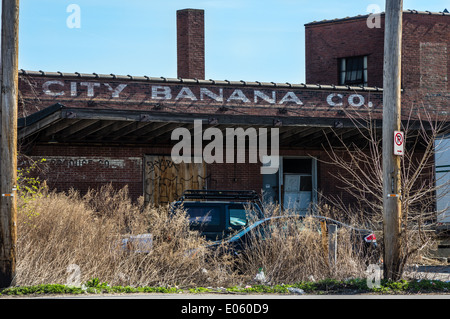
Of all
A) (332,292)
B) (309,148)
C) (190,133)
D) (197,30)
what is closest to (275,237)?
(332,292)

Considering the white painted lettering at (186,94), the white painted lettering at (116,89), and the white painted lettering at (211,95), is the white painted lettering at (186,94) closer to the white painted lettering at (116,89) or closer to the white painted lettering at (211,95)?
the white painted lettering at (211,95)

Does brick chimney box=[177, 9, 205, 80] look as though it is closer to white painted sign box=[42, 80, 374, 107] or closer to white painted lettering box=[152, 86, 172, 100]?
white painted sign box=[42, 80, 374, 107]

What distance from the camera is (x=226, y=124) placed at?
2116 centimetres

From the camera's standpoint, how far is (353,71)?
105ft

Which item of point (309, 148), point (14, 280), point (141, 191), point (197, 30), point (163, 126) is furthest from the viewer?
point (197, 30)

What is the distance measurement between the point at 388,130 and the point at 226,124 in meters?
9.81

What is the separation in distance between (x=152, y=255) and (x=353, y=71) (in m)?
22.3

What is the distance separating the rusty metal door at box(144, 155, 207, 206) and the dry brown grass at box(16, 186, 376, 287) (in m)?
10.9

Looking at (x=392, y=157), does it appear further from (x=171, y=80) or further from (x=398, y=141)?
(x=171, y=80)

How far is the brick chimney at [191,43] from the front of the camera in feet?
95.2

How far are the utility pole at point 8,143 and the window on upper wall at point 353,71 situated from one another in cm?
2287

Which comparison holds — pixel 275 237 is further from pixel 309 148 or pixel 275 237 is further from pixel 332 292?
pixel 309 148

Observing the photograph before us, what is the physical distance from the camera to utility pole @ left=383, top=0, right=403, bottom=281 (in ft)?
38.3

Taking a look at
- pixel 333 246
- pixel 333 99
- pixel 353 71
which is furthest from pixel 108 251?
pixel 353 71
